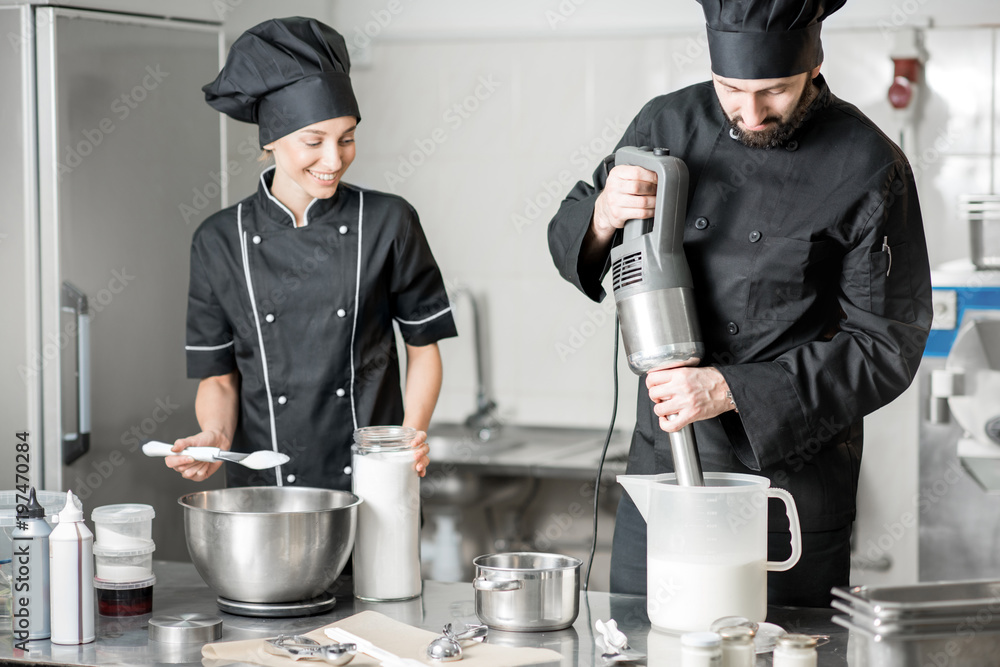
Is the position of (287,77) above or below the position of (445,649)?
above

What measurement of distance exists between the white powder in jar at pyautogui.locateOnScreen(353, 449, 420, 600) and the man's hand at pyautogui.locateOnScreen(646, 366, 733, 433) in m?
0.39

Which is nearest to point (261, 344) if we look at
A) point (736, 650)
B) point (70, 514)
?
point (70, 514)

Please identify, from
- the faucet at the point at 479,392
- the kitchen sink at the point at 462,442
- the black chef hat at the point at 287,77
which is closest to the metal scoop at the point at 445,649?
the black chef hat at the point at 287,77

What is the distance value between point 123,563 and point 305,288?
2.02 ft

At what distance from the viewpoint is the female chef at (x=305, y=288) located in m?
1.96

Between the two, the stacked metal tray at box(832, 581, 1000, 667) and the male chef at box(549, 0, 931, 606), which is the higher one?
the male chef at box(549, 0, 931, 606)

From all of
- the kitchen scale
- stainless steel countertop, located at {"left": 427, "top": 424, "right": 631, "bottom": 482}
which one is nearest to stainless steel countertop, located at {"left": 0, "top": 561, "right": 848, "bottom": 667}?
the kitchen scale

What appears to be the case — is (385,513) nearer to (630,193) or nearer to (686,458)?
(686,458)

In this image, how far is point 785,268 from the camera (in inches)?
66.1

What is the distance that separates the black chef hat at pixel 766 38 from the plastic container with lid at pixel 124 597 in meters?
1.15

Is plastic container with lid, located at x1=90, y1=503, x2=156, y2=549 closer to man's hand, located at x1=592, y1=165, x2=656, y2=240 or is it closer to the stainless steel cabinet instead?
man's hand, located at x1=592, y1=165, x2=656, y2=240

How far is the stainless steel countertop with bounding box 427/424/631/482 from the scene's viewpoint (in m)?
3.30

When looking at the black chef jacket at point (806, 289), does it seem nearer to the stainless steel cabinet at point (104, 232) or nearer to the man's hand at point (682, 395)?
the man's hand at point (682, 395)

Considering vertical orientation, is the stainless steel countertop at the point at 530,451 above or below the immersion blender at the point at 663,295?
below
